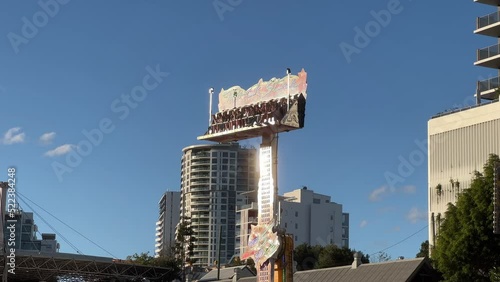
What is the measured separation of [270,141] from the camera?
189 ft

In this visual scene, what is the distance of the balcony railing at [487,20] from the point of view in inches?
Result: 3671

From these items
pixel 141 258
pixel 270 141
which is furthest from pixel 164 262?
pixel 270 141

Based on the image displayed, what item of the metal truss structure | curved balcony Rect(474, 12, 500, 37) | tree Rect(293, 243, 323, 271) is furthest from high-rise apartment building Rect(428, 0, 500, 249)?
tree Rect(293, 243, 323, 271)

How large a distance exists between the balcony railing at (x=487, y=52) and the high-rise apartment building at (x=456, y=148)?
3295 millimetres

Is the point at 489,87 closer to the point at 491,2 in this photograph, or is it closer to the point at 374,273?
the point at 491,2

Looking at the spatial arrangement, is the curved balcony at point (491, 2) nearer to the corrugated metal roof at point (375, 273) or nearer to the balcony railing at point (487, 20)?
the balcony railing at point (487, 20)

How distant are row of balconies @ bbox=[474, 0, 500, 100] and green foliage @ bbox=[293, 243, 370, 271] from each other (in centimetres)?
3702

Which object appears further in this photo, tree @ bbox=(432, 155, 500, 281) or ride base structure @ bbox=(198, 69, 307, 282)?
tree @ bbox=(432, 155, 500, 281)

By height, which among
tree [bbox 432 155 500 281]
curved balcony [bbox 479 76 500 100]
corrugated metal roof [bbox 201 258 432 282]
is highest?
curved balcony [bbox 479 76 500 100]

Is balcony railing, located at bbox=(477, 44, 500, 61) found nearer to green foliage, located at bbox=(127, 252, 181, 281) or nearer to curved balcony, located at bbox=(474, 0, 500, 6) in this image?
curved balcony, located at bbox=(474, 0, 500, 6)

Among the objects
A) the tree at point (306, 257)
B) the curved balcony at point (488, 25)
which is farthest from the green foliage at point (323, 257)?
the curved balcony at point (488, 25)

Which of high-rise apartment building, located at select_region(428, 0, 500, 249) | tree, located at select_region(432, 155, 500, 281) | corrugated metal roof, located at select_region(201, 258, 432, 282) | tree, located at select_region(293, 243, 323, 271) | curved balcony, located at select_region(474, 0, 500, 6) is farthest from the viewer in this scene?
tree, located at select_region(293, 243, 323, 271)

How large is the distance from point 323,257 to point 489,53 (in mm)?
41365

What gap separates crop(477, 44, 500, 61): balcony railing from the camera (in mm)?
93938
